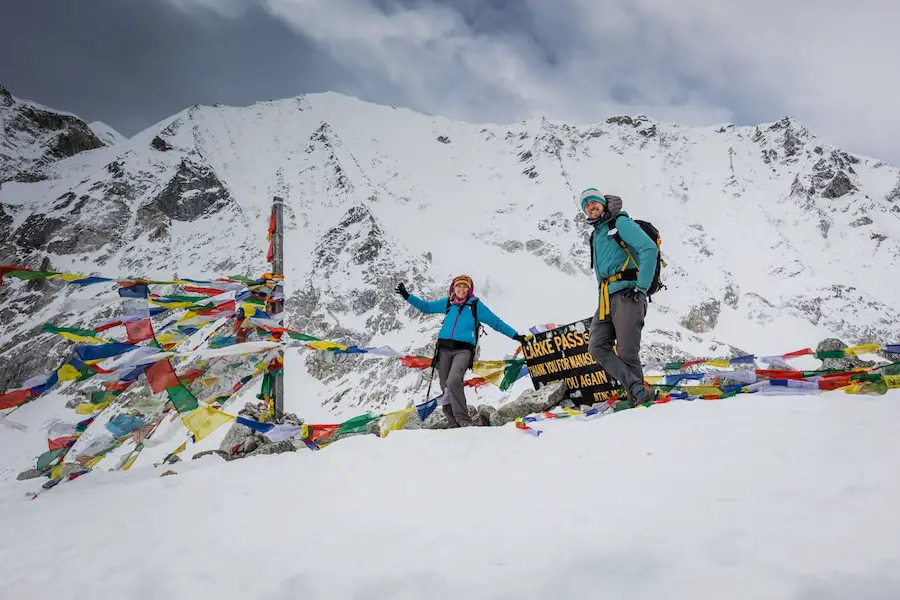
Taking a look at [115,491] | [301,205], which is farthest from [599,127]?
[115,491]

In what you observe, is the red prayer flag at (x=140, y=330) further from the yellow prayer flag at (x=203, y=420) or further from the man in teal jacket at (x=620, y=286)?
the man in teal jacket at (x=620, y=286)

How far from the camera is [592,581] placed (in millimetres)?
1373

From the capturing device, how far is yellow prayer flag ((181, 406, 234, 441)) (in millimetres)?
4293

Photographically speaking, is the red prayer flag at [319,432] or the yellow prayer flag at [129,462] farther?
the yellow prayer flag at [129,462]

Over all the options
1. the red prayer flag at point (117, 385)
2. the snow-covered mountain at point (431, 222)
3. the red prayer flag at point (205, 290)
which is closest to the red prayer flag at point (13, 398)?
the red prayer flag at point (117, 385)

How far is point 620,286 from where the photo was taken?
13.6 feet

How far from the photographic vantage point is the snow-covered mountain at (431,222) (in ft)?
250

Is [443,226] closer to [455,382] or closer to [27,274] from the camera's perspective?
[455,382]

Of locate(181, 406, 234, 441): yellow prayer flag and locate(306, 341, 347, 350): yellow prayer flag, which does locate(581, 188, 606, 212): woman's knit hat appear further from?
locate(181, 406, 234, 441): yellow prayer flag

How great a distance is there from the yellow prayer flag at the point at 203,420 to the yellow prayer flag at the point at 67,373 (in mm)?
1039

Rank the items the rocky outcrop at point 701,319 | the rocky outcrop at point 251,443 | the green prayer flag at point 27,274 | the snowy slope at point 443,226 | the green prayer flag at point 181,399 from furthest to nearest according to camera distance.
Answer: the rocky outcrop at point 701,319 < the snowy slope at point 443,226 < the rocky outcrop at point 251,443 < the green prayer flag at point 27,274 < the green prayer flag at point 181,399

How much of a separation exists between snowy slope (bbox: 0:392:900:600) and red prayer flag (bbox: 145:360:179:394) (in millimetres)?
1100

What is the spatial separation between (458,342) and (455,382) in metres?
0.45

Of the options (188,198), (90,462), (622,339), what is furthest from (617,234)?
(188,198)
